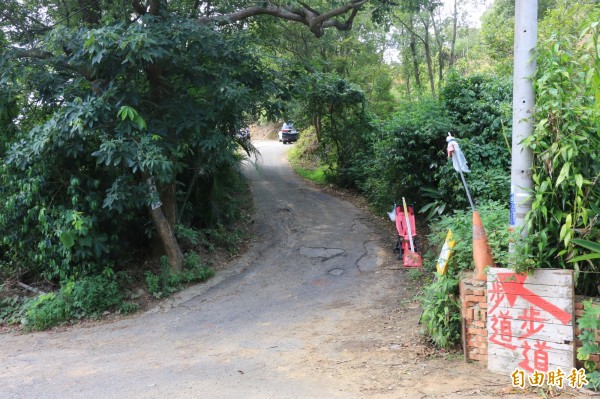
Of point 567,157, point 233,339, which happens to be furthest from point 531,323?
point 233,339

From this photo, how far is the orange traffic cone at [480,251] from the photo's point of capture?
480 cm

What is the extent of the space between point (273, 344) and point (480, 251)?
294cm

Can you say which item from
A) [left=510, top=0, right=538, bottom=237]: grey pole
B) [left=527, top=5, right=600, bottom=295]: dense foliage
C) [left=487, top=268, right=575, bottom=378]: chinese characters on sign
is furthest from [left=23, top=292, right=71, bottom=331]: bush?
[left=527, top=5, right=600, bottom=295]: dense foliage

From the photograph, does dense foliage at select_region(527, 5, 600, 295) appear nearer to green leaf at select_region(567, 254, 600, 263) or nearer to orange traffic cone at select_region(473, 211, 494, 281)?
green leaf at select_region(567, 254, 600, 263)

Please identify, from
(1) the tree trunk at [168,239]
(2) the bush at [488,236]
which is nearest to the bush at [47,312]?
(1) the tree trunk at [168,239]

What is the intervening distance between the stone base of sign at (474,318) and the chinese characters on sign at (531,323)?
3.5 inches

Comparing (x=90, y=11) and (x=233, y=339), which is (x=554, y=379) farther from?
(x=90, y=11)

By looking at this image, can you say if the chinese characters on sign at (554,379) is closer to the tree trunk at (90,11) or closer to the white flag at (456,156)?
the white flag at (456,156)

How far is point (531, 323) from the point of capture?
14.5ft

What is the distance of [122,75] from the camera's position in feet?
27.9

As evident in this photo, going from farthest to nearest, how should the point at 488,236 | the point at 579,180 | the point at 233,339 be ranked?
the point at 233,339 < the point at 488,236 < the point at 579,180

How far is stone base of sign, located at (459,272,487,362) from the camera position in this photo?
4742mm

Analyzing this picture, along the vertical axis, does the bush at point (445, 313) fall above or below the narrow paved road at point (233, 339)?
above

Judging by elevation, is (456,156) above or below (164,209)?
above
